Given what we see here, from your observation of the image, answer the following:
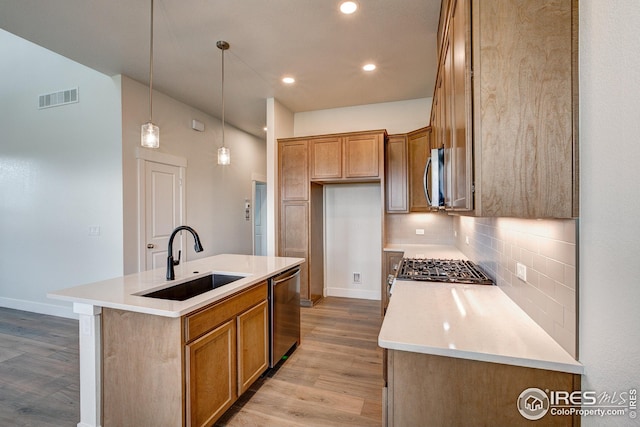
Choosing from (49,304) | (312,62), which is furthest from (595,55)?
(49,304)

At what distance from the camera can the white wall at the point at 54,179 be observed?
3.67 m

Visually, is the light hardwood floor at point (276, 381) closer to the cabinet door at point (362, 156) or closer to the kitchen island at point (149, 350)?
the kitchen island at point (149, 350)

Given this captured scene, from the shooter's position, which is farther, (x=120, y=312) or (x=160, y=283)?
(x=160, y=283)

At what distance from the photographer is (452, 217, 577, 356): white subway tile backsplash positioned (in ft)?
3.50

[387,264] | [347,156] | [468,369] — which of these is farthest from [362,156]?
[468,369]

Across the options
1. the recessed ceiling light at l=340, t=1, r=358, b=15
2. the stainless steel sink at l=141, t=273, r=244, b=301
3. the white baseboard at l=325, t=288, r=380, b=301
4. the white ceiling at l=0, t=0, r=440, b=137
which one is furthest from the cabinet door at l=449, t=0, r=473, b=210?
A: the white baseboard at l=325, t=288, r=380, b=301

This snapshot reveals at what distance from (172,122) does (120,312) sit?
133 inches

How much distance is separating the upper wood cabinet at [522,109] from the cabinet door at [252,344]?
5.60 feet

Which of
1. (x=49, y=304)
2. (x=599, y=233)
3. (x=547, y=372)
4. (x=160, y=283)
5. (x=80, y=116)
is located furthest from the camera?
(x=49, y=304)

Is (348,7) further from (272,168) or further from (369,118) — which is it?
(272,168)

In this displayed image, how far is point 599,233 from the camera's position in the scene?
0.90 m

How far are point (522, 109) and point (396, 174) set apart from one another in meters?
3.16

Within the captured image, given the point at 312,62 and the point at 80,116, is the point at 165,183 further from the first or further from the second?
the point at 312,62

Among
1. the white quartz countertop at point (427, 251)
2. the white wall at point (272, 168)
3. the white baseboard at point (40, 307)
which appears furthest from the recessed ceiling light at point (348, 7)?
the white baseboard at point (40, 307)
